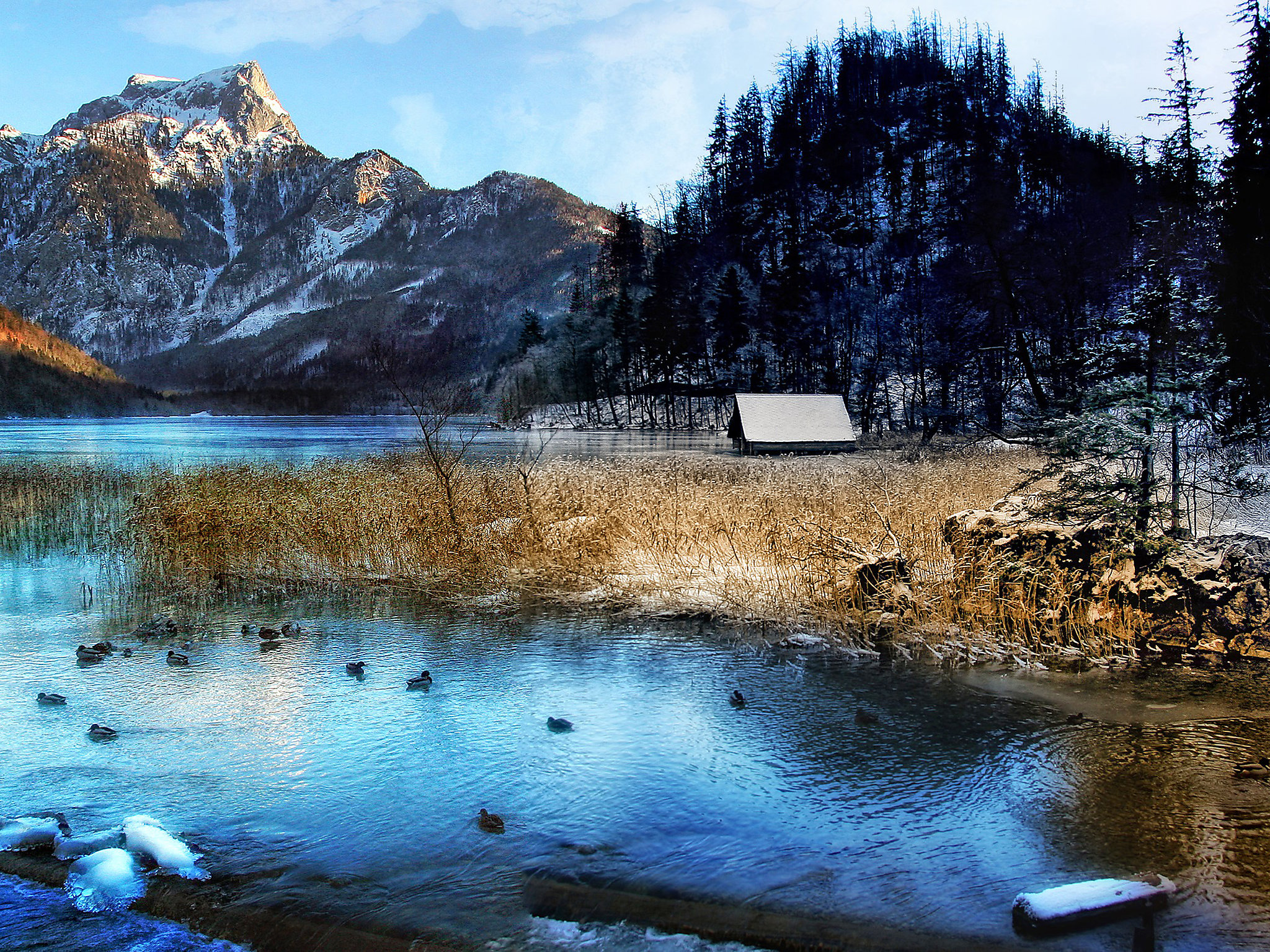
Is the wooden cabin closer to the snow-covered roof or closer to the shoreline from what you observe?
the snow-covered roof

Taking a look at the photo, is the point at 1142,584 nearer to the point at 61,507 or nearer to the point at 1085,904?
the point at 1085,904

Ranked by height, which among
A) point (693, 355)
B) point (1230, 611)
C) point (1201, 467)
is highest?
point (693, 355)

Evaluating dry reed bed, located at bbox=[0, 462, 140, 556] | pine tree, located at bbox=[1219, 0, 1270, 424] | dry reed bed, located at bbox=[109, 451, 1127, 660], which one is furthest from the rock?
dry reed bed, located at bbox=[0, 462, 140, 556]

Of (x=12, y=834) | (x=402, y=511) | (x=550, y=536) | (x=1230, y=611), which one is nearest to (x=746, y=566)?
(x=550, y=536)

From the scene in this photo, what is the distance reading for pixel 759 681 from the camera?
333 inches

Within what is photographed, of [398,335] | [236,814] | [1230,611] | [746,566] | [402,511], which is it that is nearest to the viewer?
[236,814]

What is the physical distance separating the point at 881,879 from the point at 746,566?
299 inches

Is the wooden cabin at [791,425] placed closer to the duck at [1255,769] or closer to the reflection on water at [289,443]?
the reflection on water at [289,443]

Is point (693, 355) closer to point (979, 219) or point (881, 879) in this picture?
point (979, 219)

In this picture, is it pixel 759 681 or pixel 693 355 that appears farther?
pixel 693 355

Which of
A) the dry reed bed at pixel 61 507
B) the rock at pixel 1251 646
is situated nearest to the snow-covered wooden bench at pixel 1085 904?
the rock at pixel 1251 646

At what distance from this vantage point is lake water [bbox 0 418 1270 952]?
4543mm

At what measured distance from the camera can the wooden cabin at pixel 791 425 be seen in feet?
124

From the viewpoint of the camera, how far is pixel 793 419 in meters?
39.3
